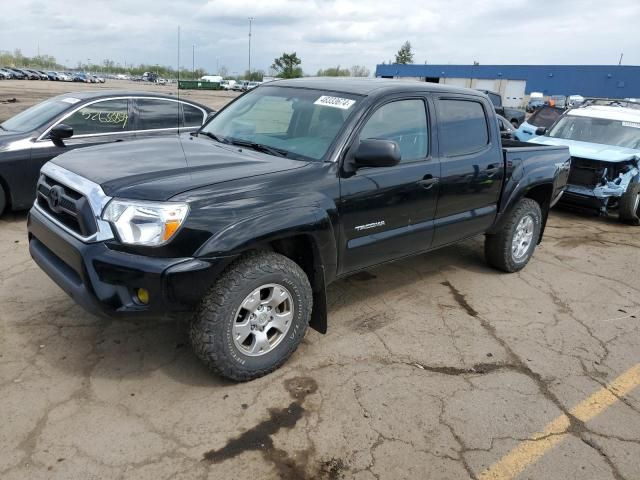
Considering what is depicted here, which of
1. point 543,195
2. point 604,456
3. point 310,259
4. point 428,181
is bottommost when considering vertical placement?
point 604,456

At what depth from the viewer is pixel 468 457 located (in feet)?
9.11

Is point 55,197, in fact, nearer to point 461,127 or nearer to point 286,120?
point 286,120

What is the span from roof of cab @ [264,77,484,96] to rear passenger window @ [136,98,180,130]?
3.09m

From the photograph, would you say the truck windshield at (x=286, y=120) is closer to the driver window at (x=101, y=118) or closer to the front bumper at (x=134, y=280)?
the front bumper at (x=134, y=280)

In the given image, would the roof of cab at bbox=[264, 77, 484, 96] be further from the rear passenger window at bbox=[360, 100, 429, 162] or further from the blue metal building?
the blue metal building

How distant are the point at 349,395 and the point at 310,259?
0.91 metres

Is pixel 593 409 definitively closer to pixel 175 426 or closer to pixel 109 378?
pixel 175 426

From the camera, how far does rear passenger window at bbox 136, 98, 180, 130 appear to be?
275 inches

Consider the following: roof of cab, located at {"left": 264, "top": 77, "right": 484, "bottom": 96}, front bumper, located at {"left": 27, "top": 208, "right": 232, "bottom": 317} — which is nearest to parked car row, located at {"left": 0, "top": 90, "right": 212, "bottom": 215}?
roof of cab, located at {"left": 264, "top": 77, "right": 484, "bottom": 96}

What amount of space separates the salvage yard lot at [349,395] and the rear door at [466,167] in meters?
0.76

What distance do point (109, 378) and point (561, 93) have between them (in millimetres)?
63472

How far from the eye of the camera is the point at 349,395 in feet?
10.6

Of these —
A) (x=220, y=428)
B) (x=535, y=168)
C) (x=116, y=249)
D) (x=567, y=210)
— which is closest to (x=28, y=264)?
(x=116, y=249)

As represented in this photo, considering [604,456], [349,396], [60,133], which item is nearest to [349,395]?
[349,396]
